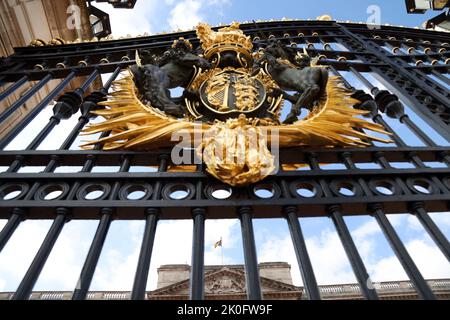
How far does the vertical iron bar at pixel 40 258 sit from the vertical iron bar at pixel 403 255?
2.45 m

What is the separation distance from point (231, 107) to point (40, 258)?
97.3 inches

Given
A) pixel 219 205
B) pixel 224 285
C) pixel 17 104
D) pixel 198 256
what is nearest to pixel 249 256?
pixel 198 256

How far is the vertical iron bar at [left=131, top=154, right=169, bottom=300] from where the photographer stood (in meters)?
2.34

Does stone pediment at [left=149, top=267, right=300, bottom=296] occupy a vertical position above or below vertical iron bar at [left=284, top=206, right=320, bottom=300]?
above

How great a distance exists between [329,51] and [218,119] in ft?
11.3

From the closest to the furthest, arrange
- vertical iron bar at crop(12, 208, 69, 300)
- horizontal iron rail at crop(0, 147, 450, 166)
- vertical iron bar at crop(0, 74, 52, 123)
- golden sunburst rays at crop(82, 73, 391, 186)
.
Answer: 1. vertical iron bar at crop(12, 208, 69, 300)
2. golden sunburst rays at crop(82, 73, 391, 186)
3. horizontal iron rail at crop(0, 147, 450, 166)
4. vertical iron bar at crop(0, 74, 52, 123)

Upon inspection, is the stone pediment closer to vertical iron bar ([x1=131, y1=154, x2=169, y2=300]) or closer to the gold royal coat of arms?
the gold royal coat of arms

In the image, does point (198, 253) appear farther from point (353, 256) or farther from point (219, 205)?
point (353, 256)

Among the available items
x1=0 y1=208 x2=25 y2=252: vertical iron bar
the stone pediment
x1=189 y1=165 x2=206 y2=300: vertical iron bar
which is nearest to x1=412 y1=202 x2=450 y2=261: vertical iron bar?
x1=189 y1=165 x2=206 y2=300: vertical iron bar

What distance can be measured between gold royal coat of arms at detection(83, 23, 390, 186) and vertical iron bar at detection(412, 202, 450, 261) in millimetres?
961

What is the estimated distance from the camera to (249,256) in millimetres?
2600

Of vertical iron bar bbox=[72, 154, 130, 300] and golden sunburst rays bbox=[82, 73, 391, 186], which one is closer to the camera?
vertical iron bar bbox=[72, 154, 130, 300]
